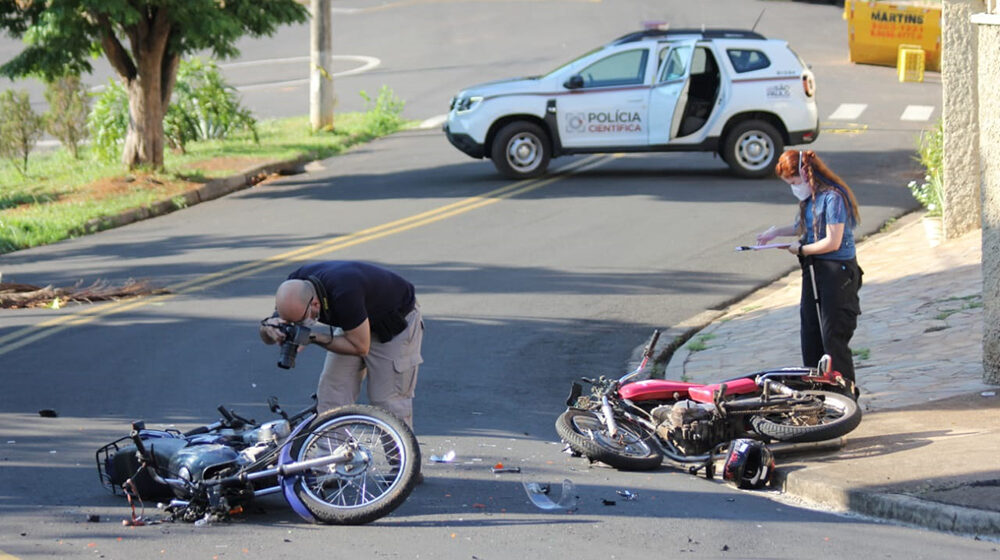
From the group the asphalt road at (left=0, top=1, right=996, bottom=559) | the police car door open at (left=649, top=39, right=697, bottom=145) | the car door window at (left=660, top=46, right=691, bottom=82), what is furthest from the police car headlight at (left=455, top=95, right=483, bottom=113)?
the car door window at (left=660, top=46, right=691, bottom=82)

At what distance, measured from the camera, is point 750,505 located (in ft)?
24.6

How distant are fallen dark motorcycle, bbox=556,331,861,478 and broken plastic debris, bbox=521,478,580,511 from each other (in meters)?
0.48

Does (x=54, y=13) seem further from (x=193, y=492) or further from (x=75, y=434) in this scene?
(x=193, y=492)

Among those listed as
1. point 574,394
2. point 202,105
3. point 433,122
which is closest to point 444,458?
point 574,394

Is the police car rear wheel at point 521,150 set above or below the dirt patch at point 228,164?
above

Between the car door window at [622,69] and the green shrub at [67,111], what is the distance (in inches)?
412

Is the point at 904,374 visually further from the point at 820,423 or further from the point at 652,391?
the point at 652,391

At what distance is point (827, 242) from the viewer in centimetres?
884

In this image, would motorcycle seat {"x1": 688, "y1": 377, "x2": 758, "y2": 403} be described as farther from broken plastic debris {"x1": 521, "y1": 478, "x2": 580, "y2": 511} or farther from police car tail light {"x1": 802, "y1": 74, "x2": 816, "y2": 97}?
police car tail light {"x1": 802, "y1": 74, "x2": 816, "y2": 97}

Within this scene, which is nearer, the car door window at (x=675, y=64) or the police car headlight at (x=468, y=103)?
the car door window at (x=675, y=64)

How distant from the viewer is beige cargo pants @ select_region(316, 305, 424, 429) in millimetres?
7496

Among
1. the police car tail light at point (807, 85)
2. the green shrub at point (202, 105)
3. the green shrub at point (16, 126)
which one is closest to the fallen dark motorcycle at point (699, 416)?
the police car tail light at point (807, 85)

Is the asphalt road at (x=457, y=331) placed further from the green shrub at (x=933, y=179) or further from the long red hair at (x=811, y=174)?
the long red hair at (x=811, y=174)

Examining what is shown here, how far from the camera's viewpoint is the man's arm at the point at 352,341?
710 cm
